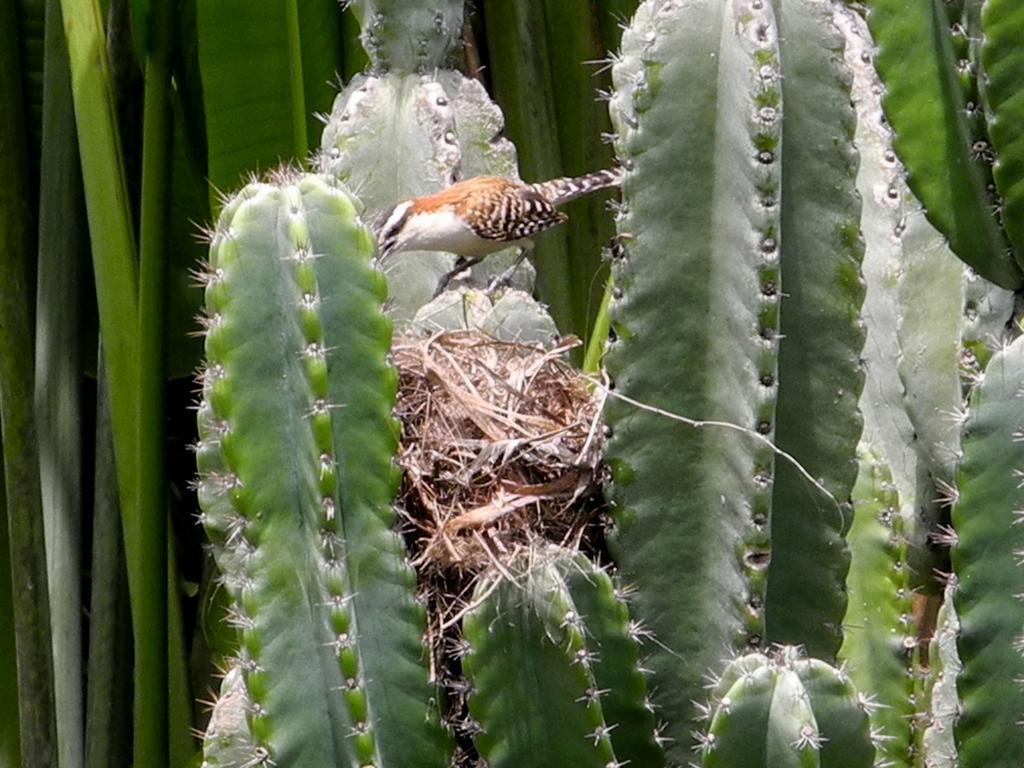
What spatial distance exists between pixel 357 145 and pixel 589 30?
37.5 inches

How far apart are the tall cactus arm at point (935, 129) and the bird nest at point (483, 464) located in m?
0.41

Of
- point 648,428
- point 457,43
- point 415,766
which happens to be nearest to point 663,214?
point 648,428

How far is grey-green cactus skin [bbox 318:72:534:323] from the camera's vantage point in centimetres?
224

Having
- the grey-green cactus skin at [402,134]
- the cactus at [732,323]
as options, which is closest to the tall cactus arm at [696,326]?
the cactus at [732,323]

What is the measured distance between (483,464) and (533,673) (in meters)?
0.26

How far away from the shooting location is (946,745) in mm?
1812

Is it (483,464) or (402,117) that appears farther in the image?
(402,117)

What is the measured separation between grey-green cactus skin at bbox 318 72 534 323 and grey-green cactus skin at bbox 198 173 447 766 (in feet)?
2.64

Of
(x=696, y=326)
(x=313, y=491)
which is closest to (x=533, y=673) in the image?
(x=313, y=491)

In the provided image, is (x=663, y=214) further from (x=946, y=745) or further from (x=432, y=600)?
(x=946, y=745)

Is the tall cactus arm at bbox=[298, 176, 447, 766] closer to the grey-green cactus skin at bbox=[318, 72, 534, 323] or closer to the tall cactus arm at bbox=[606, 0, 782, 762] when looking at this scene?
the tall cactus arm at bbox=[606, 0, 782, 762]

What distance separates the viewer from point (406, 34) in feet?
7.50

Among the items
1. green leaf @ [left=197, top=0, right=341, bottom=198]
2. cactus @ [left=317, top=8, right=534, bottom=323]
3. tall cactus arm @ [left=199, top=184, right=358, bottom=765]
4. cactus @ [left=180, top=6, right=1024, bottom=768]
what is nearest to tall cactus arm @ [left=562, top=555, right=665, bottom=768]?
cactus @ [left=180, top=6, right=1024, bottom=768]

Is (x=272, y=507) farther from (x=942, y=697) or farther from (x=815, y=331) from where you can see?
(x=942, y=697)
